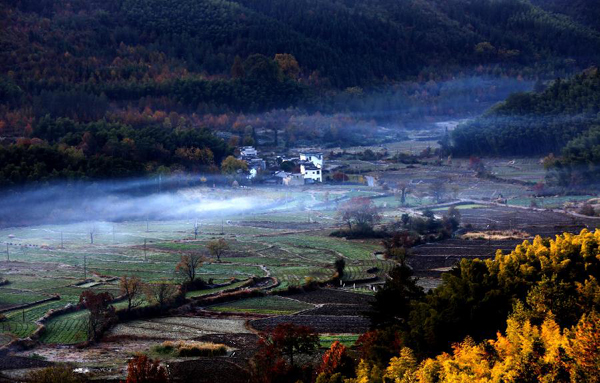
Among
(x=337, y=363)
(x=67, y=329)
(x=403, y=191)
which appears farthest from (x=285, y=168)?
(x=337, y=363)

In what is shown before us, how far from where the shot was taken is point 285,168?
5662 cm

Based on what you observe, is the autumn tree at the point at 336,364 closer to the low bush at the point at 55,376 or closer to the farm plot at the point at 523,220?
the low bush at the point at 55,376

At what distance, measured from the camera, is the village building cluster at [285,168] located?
5397cm

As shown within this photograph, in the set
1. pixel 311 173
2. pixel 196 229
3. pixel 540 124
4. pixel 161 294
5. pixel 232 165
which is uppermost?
pixel 540 124

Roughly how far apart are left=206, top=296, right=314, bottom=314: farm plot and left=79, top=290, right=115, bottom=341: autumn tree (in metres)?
3.10

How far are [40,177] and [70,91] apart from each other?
20417mm

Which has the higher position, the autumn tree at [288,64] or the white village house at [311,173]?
the autumn tree at [288,64]

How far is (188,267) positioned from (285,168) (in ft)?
93.3

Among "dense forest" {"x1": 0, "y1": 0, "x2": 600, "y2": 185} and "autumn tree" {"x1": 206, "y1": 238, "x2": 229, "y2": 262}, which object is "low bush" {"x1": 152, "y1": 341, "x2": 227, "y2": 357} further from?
"dense forest" {"x1": 0, "y1": 0, "x2": 600, "y2": 185}

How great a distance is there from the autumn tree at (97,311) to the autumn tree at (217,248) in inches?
319

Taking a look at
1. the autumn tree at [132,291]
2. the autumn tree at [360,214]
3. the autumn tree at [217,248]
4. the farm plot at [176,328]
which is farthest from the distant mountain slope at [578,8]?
the farm plot at [176,328]

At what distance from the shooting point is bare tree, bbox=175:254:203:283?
93.2 ft

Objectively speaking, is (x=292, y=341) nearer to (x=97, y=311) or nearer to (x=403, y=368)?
(x=403, y=368)

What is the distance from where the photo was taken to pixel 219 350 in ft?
70.1
